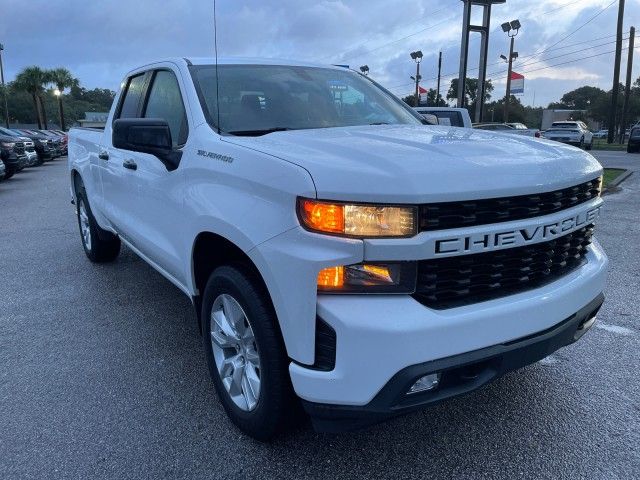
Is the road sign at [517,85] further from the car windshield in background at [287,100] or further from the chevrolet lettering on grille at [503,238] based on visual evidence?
the chevrolet lettering on grille at [503,238]

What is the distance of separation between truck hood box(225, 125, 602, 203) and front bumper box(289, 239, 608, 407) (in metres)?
0.40

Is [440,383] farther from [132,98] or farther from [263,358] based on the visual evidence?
[132,98]

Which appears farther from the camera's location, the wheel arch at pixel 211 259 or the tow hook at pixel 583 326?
the tow hook at pixel 583 326

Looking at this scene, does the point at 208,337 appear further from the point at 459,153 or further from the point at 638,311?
the point at 638,311

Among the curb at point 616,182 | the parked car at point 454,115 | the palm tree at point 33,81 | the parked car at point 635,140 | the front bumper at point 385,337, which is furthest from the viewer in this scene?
the palm tree at point 33,81

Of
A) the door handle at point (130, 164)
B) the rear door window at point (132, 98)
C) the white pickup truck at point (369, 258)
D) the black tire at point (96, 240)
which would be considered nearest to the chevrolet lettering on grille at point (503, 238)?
the white pickup truck at point (369, 258)

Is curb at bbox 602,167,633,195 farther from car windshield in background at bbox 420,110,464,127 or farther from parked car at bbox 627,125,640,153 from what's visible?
parked car at bbox 627,125,640,153

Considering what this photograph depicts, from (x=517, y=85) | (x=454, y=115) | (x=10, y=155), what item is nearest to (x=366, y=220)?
(x=454, y=115)

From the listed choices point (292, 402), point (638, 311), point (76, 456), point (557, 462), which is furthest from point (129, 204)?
point (638, 311)

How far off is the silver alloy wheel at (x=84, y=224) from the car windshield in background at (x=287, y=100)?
3.07m

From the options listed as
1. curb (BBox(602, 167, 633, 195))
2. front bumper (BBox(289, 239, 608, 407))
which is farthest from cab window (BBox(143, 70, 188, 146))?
curb (BBox(602, 167, 633, 195))

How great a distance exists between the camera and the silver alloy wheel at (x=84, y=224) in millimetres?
5785

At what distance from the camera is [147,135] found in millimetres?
2885

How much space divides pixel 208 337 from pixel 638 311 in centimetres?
336
